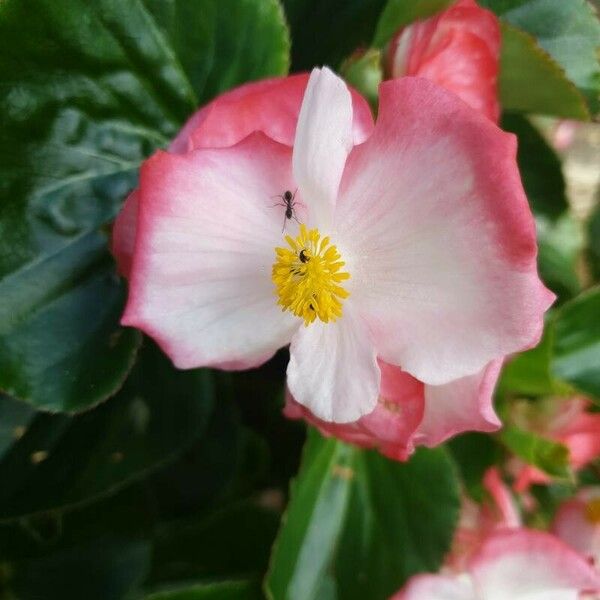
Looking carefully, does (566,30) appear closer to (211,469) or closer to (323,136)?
(323,136)

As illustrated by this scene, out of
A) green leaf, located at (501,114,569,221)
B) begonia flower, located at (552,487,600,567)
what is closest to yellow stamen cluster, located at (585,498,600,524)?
begonia flower, located at (552,487,600,567)

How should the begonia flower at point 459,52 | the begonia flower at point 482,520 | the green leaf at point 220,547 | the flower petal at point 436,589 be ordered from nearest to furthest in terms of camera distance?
1. the begonia flower at point 459,52
2. the flower petal at point 436,589
3. the begonia flower at point 482,520
4. the green leaf at point 220,547

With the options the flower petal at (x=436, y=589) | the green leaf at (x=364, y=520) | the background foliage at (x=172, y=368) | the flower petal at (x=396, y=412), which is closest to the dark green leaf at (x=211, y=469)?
the background foliage at (x=172, y=368)

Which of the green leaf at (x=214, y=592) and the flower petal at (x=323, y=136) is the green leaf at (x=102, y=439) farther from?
the flower petal at (x=323, y=136)

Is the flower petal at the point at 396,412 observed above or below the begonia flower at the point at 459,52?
below

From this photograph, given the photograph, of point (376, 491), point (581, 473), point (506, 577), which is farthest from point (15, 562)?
point (581, 473)

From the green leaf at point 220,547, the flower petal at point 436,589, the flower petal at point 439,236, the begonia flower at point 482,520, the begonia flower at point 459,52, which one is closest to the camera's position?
the flower petal at point 439,236

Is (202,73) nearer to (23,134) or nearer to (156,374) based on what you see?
(23,134)
